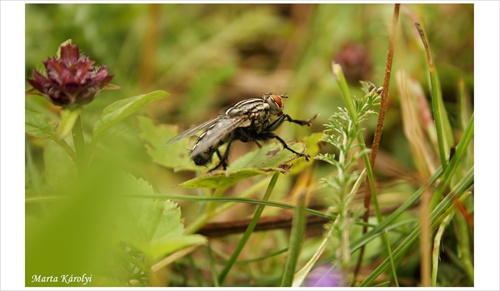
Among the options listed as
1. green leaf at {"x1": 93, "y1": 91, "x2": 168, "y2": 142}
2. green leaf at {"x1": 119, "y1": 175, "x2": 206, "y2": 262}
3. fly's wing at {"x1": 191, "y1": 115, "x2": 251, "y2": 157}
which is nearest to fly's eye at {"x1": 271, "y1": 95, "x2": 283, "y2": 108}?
fly's wing at {"x1": 191, "y1": 115, "x2": 251, "y2": 157}

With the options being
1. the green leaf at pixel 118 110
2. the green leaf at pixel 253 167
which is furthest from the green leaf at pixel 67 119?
the green leaf at pixel 253 167

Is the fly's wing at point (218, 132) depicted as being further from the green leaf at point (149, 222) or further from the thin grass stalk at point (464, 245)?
the thin grass stalk at point (464, 245)

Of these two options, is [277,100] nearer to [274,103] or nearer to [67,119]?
[274,103]

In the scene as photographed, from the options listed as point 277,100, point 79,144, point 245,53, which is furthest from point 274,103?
point 245,53

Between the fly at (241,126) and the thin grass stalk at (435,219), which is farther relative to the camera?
the fly at (241,126)

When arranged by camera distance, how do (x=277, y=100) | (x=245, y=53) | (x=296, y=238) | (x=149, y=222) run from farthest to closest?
(x=245, y=53) → (x=277, y=100) → (x=149, y=222) → (x=296, y=238)

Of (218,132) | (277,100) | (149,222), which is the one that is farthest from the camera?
(277,100)

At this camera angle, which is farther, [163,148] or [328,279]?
[163,148]
